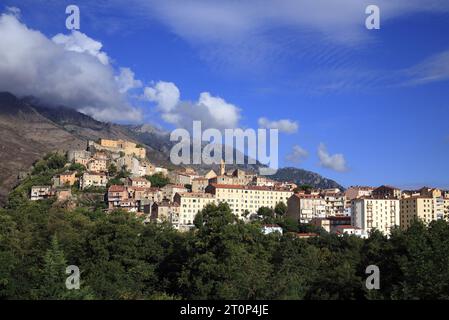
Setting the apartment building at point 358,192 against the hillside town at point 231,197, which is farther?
the apartment building at point 358,192

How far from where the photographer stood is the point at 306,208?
95.4 m

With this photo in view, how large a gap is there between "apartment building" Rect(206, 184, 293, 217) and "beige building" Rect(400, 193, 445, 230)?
73.6 ft

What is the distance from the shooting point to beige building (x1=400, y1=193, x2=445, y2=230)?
85.9 metres

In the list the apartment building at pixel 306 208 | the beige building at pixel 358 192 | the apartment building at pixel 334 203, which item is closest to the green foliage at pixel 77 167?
the apartment building at pixel 306 208

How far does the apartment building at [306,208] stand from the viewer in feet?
311

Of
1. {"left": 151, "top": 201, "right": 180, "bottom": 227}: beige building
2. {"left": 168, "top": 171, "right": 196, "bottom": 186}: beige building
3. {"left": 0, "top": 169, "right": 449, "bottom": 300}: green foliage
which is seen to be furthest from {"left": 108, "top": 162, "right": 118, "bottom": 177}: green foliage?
{"left": 0, "top": 169, "right": 449, "bottom": 300}: green foliage

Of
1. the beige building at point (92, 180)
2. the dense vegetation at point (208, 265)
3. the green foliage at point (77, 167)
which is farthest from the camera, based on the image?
the green foliage at point (77, 167)

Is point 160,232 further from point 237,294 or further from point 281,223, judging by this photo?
point 281,223

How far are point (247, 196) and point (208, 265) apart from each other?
2676 inches

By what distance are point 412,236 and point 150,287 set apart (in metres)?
17.1

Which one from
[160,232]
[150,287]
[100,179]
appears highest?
[100,179]

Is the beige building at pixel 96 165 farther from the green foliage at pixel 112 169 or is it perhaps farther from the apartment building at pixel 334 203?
the apartment building at pixel 334 203

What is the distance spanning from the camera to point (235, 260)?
32.7 m
